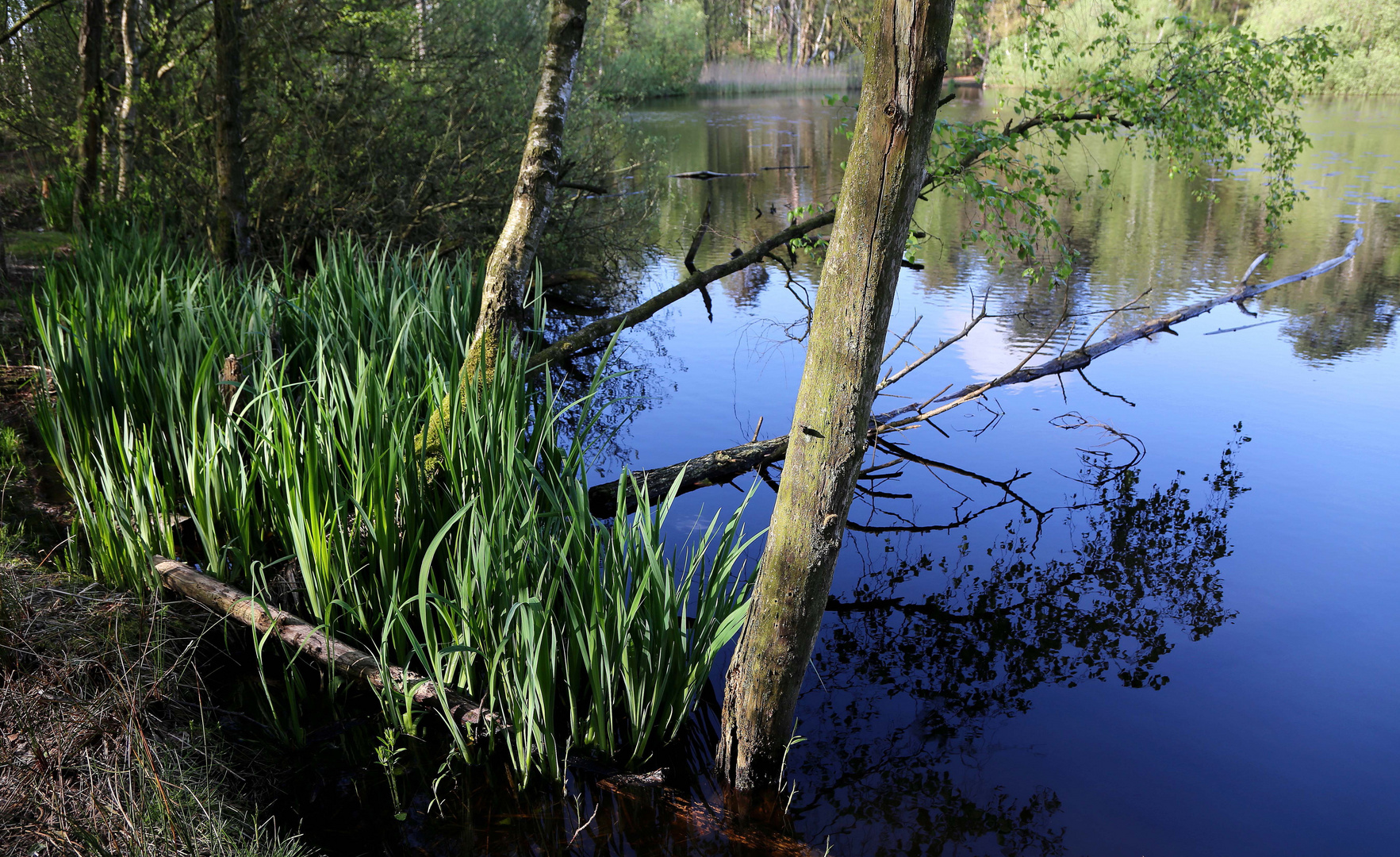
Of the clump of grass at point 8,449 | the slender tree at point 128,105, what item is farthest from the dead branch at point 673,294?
the slender tree at point 128,105

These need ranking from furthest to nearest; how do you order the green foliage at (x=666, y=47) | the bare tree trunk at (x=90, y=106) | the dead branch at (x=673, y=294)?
1. the green foliage at (x=666, y=47)
2. the bare tree trunk at (x=90, y=106)
3. the dead branch at (x=673, y=294)

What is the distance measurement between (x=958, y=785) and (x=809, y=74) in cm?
3838

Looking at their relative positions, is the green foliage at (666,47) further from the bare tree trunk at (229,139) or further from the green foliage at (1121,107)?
the green foliage at (1121,107)

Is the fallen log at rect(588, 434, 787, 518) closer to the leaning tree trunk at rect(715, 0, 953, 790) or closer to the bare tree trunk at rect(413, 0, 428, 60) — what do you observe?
the leaning tree trunk at rect(715, 0, 953, 790)

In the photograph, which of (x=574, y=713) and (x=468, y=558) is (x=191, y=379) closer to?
(x=468, y=558)

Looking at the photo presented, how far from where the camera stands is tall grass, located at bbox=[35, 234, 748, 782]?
233 centimetres

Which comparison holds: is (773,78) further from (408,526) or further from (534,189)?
→ (408,526)

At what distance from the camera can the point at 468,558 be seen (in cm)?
231

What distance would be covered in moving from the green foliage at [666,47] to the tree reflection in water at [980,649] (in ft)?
73.5

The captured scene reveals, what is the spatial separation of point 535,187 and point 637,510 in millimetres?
2149

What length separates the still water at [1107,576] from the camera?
8.87 feet

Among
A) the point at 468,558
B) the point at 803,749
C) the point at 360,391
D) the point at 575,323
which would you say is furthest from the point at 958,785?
the point at 575,323

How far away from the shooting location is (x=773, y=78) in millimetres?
37312

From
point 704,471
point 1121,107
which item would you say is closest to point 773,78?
point 1121,107
